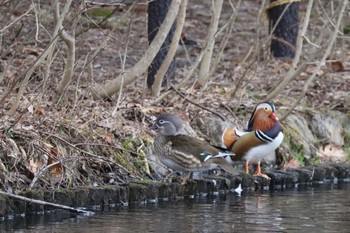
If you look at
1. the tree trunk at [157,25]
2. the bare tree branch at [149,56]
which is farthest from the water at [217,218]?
the tree trunk at [157,25]

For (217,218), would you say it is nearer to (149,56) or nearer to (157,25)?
(149,56)

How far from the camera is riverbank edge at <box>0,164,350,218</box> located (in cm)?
1084

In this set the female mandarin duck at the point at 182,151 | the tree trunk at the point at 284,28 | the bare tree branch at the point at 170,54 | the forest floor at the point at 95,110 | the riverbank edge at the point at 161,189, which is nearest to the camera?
the riverbank edge at the point at 161,189

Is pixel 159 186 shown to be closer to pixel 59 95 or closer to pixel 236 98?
pixel 59 95

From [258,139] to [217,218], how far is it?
3068 mm

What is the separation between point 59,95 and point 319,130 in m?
5.12

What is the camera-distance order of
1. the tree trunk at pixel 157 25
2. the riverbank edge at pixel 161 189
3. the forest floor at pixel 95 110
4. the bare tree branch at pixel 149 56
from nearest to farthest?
the riverbank edge at pixel 161 189 → the forest floor at pixel 95 110 → the bare tree branch at pixel 149 56 → the tree trunk at pixel 157 25

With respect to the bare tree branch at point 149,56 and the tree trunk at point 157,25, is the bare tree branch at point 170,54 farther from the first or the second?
the tree trunk at point 157,25

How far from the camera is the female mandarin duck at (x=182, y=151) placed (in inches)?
485

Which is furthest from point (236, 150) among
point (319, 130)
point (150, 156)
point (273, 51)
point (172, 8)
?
point (273, 51)

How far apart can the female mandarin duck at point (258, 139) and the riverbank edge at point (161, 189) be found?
31 cm

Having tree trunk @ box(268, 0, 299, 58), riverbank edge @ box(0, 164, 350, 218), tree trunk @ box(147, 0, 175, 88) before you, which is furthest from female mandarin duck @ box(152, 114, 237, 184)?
tree trunk @ box(268, 0, 299, 58)

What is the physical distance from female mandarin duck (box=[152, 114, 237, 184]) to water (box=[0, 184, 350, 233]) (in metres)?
0.42

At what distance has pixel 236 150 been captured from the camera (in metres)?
13.8
